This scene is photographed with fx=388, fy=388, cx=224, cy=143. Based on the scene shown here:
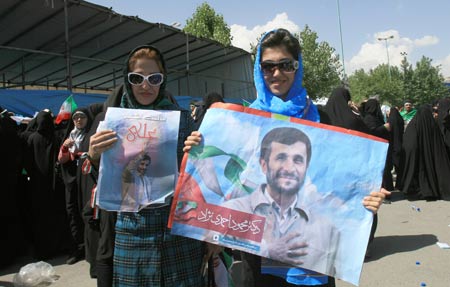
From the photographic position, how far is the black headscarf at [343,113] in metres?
4.46

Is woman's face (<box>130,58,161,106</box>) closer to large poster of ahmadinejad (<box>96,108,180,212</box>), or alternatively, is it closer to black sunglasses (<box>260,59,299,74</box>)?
large poster of ahmadinejad (<box>96,108,180,212</box>)

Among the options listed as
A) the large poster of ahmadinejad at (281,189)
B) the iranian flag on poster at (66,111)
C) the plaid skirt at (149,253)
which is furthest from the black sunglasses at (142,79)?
the iranian flag on poster at (66,111)

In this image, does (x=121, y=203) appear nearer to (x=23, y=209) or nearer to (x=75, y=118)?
(x=75, y=118)

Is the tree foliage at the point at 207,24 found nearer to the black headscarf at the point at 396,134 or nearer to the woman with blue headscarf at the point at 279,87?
the black headscarf at the point at 396,134

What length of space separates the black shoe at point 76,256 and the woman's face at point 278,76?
14.5 feet

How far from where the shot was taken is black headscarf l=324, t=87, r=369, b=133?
446 cm

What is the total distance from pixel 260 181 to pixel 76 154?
380 centimetres

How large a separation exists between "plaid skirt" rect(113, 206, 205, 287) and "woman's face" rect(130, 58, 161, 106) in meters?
0.52

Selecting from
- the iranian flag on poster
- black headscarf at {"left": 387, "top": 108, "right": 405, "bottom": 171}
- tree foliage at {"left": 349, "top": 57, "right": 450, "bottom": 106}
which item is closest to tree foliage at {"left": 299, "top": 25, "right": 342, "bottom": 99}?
tree foliage at {"left": 349, "top": 57, "right": 450, "bottom": 106}

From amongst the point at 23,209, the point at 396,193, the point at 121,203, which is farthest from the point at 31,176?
the point at 396,193

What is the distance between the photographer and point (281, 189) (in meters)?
1.54

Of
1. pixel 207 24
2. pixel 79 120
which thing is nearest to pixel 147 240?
pixel 79 120

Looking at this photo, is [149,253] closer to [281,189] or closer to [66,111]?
[281,189]

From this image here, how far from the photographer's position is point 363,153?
1.48 meters
